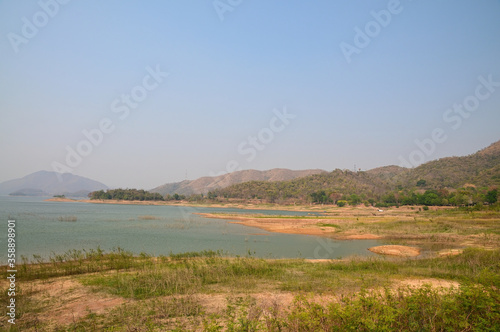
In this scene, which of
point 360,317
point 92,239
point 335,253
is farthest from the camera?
point 92,239

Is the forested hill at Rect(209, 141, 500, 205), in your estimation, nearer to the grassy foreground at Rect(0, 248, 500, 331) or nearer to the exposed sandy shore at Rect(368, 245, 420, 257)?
the exposed sandy shore at Rect(368, 245, 420, 257)

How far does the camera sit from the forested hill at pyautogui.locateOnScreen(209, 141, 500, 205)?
109 meters

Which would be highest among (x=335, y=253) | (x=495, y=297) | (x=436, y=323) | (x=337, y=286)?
(x=495, y=297)

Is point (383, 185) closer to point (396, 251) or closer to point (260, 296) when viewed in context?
point (396, 251)

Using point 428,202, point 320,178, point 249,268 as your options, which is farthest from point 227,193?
point 249,268

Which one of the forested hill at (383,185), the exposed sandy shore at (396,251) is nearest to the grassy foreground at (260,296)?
the exposed sandy shore at (396,251)

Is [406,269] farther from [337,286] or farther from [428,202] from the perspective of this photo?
[428,202]

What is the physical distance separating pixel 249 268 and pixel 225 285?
9.06 feet

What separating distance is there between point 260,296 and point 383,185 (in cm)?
16298

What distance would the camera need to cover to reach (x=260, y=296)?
399 inches

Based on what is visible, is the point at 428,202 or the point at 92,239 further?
the point at 428,202

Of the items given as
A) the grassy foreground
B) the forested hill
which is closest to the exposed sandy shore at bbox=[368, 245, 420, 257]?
the grassy foreground

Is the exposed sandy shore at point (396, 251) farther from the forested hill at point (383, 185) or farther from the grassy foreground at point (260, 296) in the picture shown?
the forested hill at point (383, 185)

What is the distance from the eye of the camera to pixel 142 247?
25.7 meters
